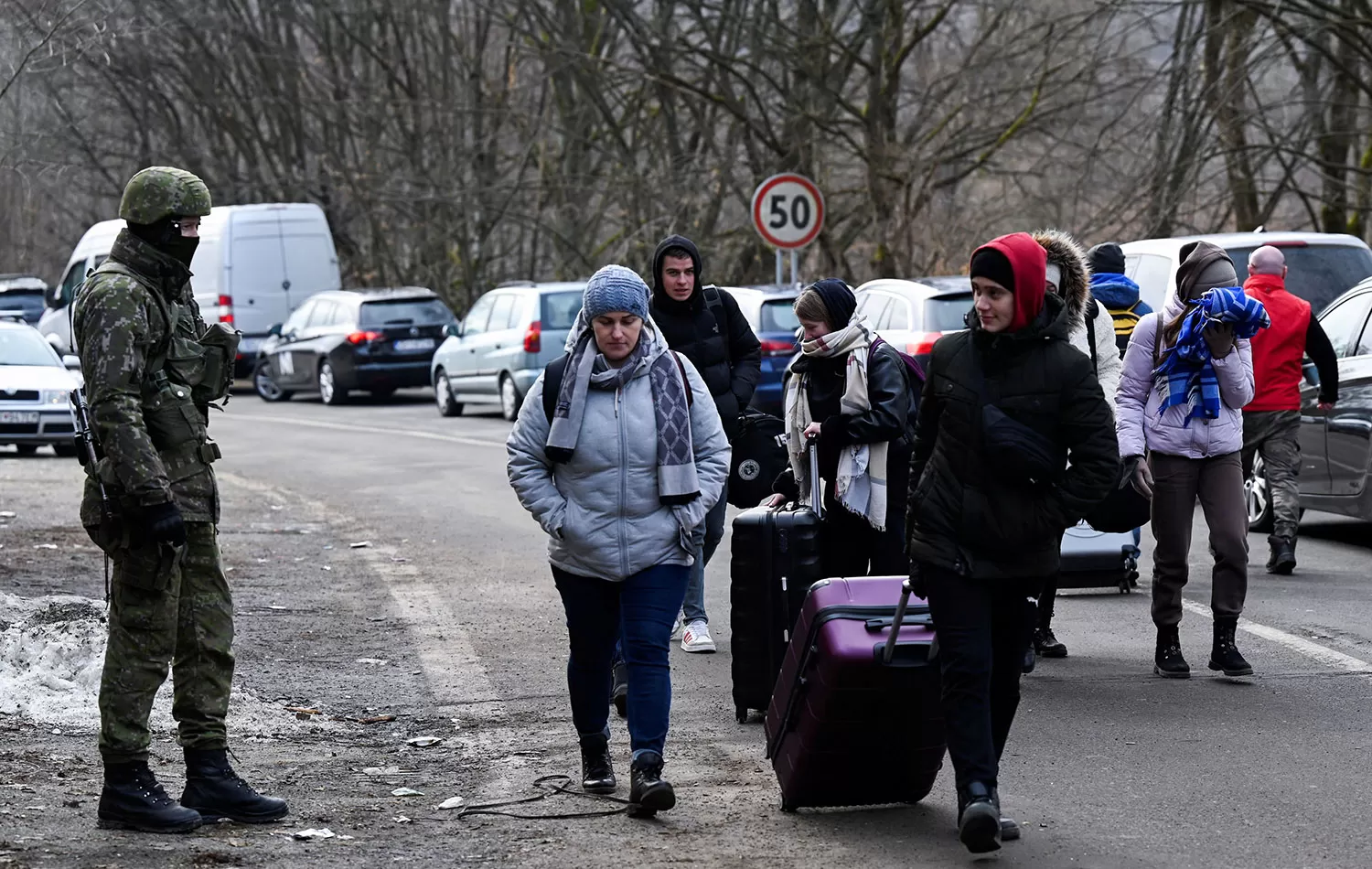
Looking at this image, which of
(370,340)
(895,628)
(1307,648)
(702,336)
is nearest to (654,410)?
(895,628)

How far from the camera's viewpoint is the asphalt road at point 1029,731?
17.5 feet

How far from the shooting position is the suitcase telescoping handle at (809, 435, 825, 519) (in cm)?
705

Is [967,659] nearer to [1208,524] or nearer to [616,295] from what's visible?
[616,295]

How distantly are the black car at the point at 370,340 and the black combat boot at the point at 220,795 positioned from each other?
22196 millimetres

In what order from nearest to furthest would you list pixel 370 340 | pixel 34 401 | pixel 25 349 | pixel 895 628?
1. pixel 895 628
2. pixel 34 401
3. pixel 25 349
4. pixel 370 340

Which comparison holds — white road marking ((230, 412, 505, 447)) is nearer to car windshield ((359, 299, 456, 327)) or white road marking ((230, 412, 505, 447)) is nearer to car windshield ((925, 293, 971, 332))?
car windshield ((359, 299, 456, 327))

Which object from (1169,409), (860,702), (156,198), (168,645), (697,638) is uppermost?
(156,198)

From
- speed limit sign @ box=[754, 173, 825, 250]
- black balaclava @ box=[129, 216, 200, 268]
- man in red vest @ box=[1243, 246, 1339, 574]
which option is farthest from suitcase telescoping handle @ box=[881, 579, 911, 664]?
speed limit sign @ box=[754, 173, 825, 250]

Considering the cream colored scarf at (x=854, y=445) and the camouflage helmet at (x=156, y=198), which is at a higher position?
the camouflage helmet at (x=156, y=198)

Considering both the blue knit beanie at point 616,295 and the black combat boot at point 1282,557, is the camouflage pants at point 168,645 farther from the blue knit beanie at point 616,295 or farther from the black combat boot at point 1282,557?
the black combat boot at point 1282,557

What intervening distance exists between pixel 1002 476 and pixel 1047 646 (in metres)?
3.35

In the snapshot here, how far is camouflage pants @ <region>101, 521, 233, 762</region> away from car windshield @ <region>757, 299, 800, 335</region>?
14088 millimetres

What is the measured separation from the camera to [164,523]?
530cm

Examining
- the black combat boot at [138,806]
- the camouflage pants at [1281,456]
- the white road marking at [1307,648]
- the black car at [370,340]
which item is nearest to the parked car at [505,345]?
the black car at [370,340]
